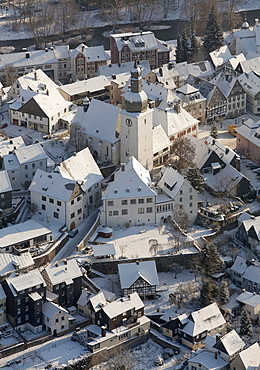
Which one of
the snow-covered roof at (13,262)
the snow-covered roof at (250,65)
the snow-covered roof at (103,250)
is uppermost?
the snow-covered roof at (250,65)

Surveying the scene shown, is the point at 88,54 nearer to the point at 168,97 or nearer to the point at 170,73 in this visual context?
the point at 170,73

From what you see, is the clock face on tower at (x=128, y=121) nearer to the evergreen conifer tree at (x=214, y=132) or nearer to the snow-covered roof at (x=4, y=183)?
the snow-covered roof at (x=4, y=183)

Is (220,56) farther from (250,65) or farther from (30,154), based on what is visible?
(30,154)

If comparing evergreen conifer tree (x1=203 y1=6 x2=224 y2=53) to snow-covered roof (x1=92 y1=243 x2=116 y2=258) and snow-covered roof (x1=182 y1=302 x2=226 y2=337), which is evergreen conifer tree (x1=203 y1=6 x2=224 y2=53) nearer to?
snow-covered roof (x1=92 y1=243 x2=116 y2=258)

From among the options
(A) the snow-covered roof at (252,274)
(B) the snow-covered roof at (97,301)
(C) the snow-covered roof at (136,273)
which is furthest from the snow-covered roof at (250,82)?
(B) the snow-covered roof at (97,301)

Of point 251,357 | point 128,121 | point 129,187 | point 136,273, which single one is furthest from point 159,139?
point 251,357
